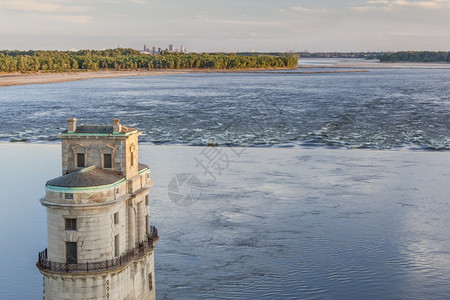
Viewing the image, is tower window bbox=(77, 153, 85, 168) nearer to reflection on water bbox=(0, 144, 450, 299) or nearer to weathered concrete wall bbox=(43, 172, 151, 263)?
weathered concrete wall bbox=(43, 172, 151, 263)

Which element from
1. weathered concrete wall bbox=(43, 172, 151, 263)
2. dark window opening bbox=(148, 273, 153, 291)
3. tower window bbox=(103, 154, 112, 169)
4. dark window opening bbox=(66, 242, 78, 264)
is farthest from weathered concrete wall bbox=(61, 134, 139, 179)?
dark window opening bbox=(148, 273, 153, 291)

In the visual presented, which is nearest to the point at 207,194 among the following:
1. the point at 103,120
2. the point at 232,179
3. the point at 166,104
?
the point at 232,179

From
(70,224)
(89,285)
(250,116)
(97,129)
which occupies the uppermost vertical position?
(97,129)

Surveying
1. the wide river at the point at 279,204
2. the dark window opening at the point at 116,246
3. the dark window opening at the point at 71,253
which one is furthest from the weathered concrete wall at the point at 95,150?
the wide river at the point at 279,204

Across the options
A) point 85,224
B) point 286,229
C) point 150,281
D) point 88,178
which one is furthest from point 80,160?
point 286,229

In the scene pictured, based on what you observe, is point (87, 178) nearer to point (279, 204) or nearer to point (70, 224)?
point (70, 224)

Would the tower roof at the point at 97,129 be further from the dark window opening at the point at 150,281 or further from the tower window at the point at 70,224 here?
the dark window opening at the point at 150,281

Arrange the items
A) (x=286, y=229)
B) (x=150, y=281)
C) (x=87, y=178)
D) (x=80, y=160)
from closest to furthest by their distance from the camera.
→ 1. (x=87, y=178)
2. (x=80, y=160)
3. (x=150, y=281)
4. (x=286, y=229)
